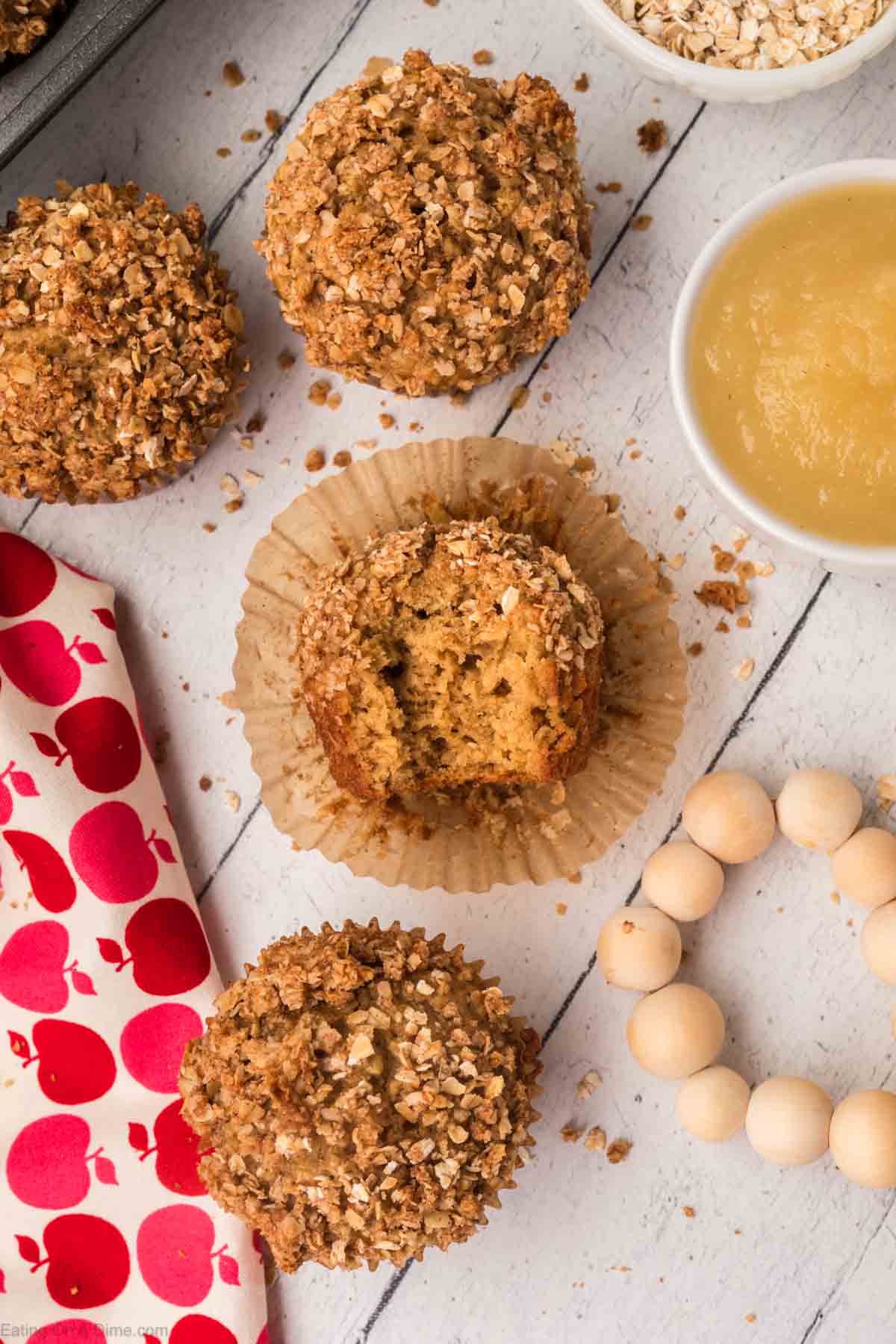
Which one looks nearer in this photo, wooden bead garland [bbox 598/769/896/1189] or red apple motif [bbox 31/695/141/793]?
wooden bead garland [bbox 598/769/896/1189]

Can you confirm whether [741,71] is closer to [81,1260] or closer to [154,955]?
[154,955]

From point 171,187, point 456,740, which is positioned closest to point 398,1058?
point 456,740

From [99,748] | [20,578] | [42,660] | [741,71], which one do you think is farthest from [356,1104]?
[741,71]

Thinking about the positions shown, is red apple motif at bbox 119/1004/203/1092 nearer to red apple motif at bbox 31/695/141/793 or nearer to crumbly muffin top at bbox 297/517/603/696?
red apple motif at bbox 31/695/141/793

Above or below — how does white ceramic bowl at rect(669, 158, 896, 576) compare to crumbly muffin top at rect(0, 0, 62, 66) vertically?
below

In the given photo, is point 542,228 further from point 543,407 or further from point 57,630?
point 57,630

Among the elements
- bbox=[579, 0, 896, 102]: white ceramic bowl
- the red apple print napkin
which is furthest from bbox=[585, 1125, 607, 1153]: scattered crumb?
bbox=[579, 0, 896, 102]: white ceramic bowl
